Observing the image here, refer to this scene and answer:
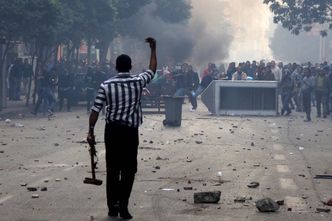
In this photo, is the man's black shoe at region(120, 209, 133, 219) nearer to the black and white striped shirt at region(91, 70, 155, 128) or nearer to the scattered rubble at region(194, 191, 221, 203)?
the black and white striped shirt at region(91, 70, 155, 128)

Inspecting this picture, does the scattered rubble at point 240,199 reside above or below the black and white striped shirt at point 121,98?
below

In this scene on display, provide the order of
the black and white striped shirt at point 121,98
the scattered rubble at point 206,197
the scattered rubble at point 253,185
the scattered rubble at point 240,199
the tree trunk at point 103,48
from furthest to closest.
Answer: the tree trunk at point 103,48 → the scattered rubble at point 253,185 → the scattered rubble at point 240,199 → the scattered rubble at point 206,197 → the black and white striped shirt at point 121,98

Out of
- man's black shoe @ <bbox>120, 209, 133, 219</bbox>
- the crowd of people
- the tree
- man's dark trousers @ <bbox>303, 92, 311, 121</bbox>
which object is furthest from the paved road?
Result: the tree

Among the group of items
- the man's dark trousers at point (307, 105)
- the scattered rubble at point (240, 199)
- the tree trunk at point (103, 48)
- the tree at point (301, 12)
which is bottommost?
the scattered rubble at point (240, 199)

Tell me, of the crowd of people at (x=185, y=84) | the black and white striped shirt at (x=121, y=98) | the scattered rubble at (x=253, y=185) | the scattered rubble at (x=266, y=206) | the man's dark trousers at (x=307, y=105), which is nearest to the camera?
the black and white striped shirt at (x=121, y=98)

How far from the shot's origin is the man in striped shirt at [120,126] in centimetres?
916

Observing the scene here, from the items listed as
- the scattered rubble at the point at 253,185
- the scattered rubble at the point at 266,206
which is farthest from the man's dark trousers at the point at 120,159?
the scattered rubble at the point at 253,185

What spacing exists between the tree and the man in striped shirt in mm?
37192

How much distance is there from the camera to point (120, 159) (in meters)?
9.23

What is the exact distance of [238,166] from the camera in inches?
572

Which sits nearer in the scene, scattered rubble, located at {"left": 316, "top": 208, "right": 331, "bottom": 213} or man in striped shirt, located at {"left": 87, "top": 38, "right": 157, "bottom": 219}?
man in striped shirt, located at {"left": 87, "top": 38, "right": 157, "bottom": 219}

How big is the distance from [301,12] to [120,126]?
3925 cm

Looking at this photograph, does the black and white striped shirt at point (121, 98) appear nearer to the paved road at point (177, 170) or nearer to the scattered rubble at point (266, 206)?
the paved road at point (177, 170)

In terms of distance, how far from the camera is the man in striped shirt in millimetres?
9164
